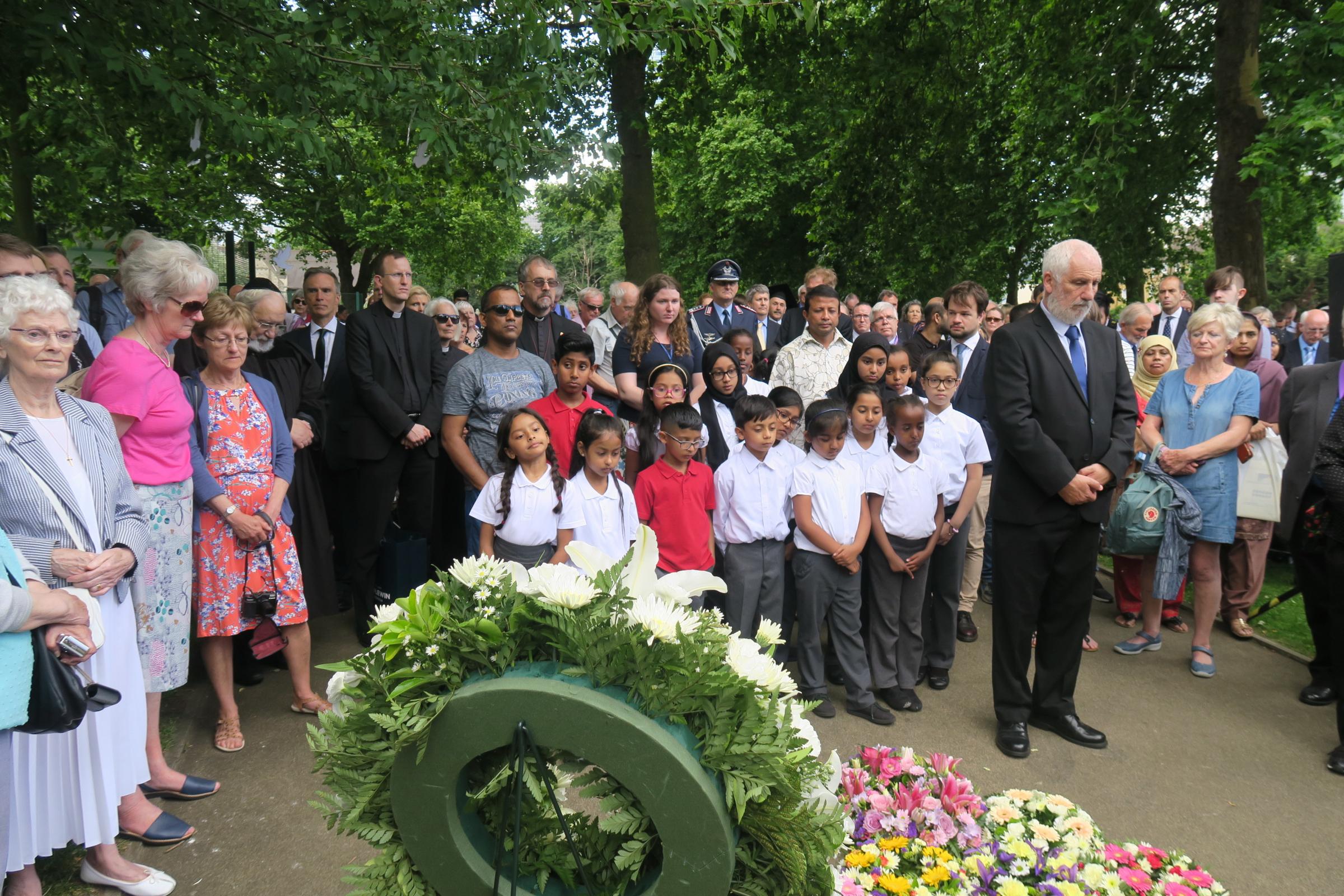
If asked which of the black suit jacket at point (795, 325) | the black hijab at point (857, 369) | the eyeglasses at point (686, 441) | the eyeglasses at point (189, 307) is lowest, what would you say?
the eyeglasses at point (686, 441)

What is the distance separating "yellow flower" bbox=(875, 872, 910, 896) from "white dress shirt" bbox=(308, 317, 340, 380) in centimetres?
548

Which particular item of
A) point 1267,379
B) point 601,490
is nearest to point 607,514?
point 601,490

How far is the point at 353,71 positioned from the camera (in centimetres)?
627

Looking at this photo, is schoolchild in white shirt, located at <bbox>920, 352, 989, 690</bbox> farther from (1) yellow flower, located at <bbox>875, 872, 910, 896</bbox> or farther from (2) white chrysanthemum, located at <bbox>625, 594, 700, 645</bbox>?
(2) white chrysanthemum, located at <bbox>625, 594, 700, 645</bbox>

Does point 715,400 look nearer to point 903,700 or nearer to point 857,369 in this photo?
point 857,369

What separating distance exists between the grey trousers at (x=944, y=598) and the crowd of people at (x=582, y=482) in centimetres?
2

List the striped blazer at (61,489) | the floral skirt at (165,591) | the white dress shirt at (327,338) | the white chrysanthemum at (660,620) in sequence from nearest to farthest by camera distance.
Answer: the white chrysanthemum at (660,620)
the striped blazer at (61,489)
the floral skirt at (165,591)
the white dress shirt at (327,338)

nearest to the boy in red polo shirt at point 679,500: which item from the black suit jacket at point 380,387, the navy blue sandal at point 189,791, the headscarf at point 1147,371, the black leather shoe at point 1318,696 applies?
the black suit jacket at point 380,387

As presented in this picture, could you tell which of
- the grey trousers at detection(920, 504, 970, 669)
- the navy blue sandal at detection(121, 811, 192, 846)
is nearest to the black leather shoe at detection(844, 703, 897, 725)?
the grey trousers at detection(920, 504, 970, 669)

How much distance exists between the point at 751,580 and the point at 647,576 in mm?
3151

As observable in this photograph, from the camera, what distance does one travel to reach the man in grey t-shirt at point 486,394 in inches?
223

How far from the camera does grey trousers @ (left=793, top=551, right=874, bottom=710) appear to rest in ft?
17.3

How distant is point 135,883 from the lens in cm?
343

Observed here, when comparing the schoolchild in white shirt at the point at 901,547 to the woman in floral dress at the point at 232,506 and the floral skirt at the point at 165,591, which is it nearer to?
the woman in floral dress at the point at 232,506
